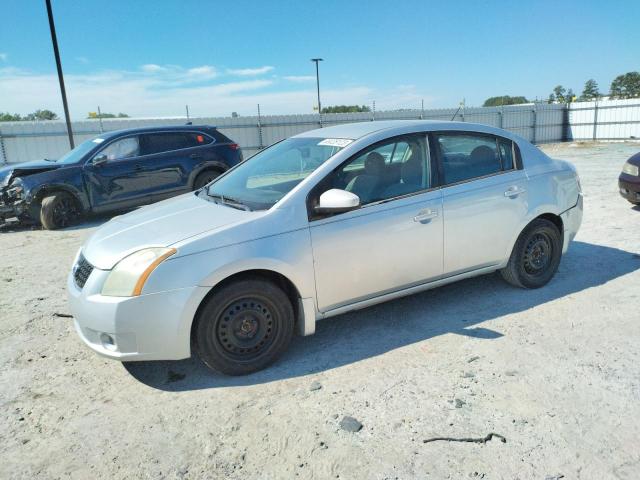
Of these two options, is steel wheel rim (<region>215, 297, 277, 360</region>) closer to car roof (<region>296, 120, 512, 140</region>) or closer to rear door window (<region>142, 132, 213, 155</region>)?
car roof (<region>296, 120, 512, 140</region>)

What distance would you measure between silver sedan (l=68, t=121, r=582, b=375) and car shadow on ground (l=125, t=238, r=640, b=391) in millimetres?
173

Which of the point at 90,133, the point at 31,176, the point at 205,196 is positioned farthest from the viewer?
the point at 90,133

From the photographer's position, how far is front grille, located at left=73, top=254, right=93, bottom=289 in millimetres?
3316

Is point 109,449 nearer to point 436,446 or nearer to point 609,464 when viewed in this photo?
point 436,446

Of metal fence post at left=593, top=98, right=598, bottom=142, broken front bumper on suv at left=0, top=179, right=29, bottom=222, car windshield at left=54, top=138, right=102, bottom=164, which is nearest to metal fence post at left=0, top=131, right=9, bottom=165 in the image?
car windshield at left=54, top=138, right=102, bottom=164

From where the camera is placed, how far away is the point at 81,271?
11.2 feet

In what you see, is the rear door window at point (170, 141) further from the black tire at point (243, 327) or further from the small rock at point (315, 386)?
the small rock at point (315, 386)

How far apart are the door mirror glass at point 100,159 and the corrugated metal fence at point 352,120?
362 inches

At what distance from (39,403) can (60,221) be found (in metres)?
6.61

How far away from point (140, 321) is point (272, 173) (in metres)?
1.72

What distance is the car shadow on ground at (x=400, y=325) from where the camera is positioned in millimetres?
3451

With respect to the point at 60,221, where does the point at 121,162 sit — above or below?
above

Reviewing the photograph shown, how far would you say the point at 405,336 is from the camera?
152 inches

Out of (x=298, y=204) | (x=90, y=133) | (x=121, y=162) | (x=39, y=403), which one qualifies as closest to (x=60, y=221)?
(x=121, y=162)
